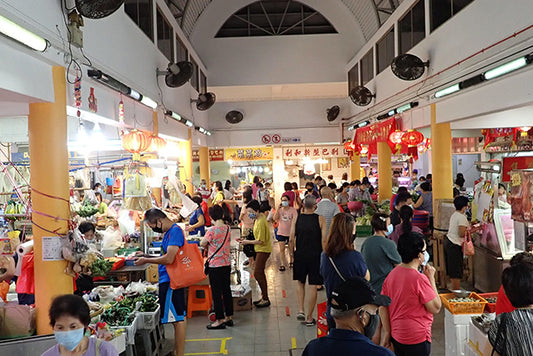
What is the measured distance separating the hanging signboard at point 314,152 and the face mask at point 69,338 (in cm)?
1605

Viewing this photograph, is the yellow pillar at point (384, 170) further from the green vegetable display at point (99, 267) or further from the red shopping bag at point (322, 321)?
the green vegetable display at point (99, 267)

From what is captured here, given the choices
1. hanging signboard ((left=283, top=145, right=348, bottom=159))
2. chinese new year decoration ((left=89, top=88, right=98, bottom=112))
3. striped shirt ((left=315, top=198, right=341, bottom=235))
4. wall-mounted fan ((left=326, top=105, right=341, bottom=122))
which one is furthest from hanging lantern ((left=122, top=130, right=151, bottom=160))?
hanging signboard ((left=283, top=145, right=348, bottom=159))

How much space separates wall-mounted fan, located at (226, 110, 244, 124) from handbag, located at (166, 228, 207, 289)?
12.7 m

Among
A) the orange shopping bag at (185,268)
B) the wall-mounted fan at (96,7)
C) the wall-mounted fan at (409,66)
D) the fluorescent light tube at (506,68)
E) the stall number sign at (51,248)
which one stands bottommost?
the orange shopping bag at (185,268)

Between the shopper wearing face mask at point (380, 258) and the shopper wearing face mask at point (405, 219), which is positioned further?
the shopper wearing face mask at point (405, 219)

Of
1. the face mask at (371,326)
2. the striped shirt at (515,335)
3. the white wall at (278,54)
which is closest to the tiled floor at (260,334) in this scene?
the striped shirt at (515,335)

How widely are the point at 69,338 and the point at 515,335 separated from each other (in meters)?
2.80

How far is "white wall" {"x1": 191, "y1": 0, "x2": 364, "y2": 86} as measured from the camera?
15844 mm

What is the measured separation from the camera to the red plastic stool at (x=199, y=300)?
22.3ft

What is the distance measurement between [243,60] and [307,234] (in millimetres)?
11325

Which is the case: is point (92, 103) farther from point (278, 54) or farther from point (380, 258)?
point (278, 54)

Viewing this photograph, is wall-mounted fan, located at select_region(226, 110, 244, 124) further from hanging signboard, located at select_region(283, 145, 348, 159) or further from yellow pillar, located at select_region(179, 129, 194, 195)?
yellow pillar, located at select_region(179, 129, 194, 195)

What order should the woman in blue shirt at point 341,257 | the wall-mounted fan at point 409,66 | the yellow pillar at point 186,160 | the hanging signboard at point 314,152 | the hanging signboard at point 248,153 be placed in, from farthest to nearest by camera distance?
the hanging signboard at point 314,152 → the hanging signboard at point 248,153 → the yellow pillar at point 186,160 → the wall-mounted fan at point 409,66 → the woman in blue shirt at point 341,257

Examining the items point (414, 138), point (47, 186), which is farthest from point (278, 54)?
point (47, 186)
